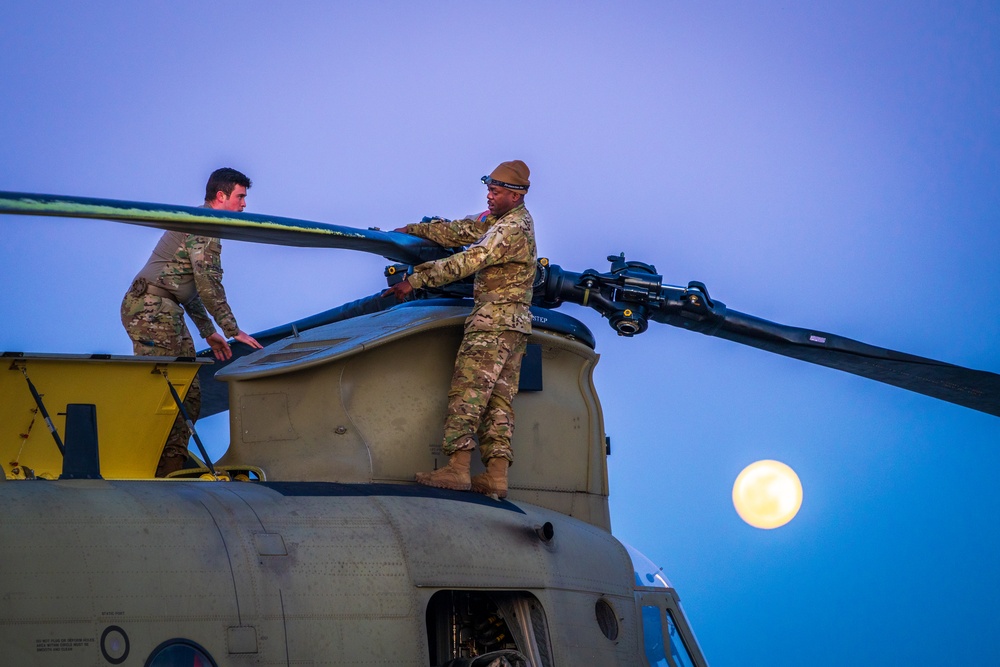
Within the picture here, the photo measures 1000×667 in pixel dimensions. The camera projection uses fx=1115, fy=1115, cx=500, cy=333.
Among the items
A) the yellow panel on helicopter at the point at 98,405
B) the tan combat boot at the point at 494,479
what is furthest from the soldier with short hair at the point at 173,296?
the tan combat boot at the point at 494,479

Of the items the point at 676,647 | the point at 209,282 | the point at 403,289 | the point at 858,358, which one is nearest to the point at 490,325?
the point at 403,289

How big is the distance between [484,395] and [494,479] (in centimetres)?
43

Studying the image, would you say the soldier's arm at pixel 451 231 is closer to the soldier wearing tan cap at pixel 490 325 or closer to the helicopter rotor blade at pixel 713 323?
the soldier wearing tan cap at pixel 490 325

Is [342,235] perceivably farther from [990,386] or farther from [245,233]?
[990,386]

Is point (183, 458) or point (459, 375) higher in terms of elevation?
point (459, 375)

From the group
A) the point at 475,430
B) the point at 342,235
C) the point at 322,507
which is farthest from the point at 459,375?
the point at 322,507

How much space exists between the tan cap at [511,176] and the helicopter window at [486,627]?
7.34 ft

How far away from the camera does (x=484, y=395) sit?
18.8ft

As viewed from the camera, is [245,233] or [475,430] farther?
[475,430]

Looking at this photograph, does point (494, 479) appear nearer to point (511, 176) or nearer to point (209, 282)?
point (511, 176)

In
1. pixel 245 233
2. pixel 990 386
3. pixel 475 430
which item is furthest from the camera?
pixel 990 386

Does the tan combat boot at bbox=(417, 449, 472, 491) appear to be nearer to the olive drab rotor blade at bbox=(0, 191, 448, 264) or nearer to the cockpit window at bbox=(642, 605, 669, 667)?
the olive drab rotor blade at bbox=(0, 191, 448, 264)

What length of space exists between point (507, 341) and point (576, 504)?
1.13m

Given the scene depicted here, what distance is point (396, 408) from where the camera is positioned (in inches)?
228
